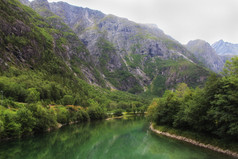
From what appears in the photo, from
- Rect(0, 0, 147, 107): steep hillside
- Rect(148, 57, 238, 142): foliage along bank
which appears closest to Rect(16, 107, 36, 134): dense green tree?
Rect(0, 0, 147, 107): steep hillside

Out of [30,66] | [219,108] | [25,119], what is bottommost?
[219,108]

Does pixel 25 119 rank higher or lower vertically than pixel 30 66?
lower

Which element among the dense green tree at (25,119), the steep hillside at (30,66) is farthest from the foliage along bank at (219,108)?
the steep hillside at (30,66)

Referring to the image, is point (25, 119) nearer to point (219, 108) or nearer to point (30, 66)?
point (219, 108)

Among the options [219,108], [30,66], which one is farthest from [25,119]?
[30,66]

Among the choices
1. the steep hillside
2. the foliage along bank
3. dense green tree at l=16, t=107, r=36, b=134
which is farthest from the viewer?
the steep hillside

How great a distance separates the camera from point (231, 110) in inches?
1296

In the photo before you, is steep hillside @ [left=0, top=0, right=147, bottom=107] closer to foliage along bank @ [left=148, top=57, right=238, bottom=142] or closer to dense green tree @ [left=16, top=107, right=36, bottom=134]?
dense green tree @ [left=16, top=107, right=36, bottom=134]

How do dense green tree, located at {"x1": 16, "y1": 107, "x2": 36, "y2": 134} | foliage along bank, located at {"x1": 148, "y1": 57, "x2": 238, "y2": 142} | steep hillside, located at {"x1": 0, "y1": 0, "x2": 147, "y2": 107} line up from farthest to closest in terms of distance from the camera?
1. steep hillside, located at {"x1": 0, "y1": 0, "x2": 147, "y2": 107}
2. dense green tree, located at {"x1": 16, "y1": 107, "x2": 36, "y2": 134}
3. foliage along bank, located at {"x1": 148, "y1": 57, "x2": 238, "y2": 142}

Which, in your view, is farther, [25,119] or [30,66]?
[30,66]

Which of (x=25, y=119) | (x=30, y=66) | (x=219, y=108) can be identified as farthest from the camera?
(x=30, y=66)

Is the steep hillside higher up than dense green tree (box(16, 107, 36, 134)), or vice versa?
the steep hillside

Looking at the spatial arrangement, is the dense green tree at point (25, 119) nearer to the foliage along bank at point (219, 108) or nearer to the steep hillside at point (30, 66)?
the steep hillside at point (30, 66)

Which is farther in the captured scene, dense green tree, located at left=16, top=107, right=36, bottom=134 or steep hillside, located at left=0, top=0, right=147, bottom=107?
steep hillside, located at left=0, top=0, right=147, bottom=107
